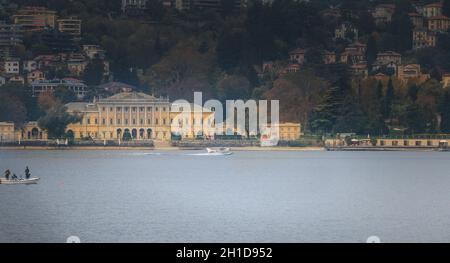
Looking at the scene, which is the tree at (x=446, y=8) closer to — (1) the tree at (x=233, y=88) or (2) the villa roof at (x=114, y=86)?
(1) the tree at (x=233, y=88)

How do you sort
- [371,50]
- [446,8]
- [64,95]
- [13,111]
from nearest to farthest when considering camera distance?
1. [13,111]
2. [64,95]
3. [371,50]
4. [446,8]

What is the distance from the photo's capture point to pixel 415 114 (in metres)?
74.6

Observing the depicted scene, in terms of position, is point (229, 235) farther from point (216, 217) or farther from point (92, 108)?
point (92, 108)

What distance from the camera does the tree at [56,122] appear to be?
253 ft

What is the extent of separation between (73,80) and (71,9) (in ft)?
77.5

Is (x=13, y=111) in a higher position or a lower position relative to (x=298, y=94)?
lower

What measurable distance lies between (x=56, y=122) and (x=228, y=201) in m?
40.5

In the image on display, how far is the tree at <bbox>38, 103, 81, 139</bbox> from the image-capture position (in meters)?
77.1

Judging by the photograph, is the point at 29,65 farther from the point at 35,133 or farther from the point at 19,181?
the point at 19,181

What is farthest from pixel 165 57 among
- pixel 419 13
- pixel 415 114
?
pixel 415 114

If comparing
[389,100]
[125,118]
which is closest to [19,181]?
[389,100]

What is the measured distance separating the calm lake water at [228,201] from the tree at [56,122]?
15448 millimetres

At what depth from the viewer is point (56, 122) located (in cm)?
7750

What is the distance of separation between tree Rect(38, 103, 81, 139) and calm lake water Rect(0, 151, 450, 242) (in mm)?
15448
